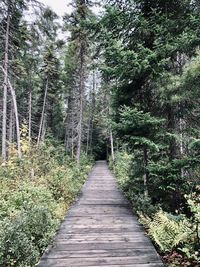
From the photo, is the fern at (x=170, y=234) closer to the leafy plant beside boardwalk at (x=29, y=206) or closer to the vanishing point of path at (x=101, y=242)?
the vanishing point of path at (x=101, y=242)

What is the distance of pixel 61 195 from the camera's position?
1039cm

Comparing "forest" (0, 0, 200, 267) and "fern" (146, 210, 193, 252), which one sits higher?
"forest" (0, 0, 200, 267)

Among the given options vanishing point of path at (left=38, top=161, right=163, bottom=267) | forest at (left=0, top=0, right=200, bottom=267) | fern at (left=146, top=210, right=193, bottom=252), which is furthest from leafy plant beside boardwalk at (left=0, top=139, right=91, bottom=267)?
fern at (left=146, top=210, right=193, bottom=252)

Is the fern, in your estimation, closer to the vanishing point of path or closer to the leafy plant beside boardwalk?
the vanishing point of path

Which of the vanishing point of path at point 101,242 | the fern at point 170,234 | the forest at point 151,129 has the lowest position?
the vanishing point of path at point 101,242

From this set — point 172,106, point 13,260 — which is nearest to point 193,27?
point 172,106

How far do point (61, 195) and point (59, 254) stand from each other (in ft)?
16.1

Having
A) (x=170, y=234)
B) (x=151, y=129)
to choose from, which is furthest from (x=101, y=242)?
(x=151, y=129)

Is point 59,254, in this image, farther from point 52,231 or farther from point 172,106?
point 172,106

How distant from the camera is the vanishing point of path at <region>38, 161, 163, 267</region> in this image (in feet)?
16.9

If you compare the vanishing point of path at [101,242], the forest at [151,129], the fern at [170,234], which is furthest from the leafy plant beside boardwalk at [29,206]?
the fern at [170,234]

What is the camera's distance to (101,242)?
242 inches

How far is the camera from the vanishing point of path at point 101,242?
5.16 metres

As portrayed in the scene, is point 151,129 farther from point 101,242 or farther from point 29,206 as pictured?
point 29,206
